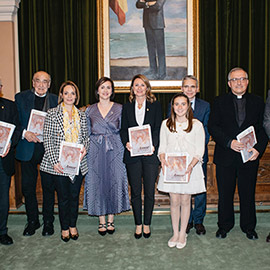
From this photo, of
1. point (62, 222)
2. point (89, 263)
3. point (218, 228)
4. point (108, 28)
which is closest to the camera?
point (89, 263)

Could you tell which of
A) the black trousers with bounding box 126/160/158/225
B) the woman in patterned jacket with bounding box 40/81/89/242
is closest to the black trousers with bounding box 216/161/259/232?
the black trousers with bounding box 126/160/158/225

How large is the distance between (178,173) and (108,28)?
11.3 feet

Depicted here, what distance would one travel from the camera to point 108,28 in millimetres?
5633

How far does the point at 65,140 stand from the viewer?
325cm

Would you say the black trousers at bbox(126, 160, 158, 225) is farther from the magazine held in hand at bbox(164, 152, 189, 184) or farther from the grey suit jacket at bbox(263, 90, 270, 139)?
the grey suit jacket at bbox(263, 90, 270, 139)

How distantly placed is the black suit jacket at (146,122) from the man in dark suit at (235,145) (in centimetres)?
57

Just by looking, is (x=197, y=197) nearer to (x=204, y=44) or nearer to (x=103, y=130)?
(x=103, y=130)

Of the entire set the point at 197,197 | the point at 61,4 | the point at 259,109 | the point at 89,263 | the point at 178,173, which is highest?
the point at 61,4

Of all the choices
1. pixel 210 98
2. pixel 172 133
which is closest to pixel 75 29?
pixel 210 98

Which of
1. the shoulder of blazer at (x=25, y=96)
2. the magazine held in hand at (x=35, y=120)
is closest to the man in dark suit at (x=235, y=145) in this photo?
the magazine held in hand at (x=35, y=120)

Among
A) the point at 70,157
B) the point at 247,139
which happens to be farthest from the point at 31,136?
the point at 247,139

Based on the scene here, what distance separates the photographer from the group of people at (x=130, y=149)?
3219 mm

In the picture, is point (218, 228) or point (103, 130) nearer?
point (103, 130)

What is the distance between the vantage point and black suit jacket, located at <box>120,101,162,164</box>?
11.0 ft
